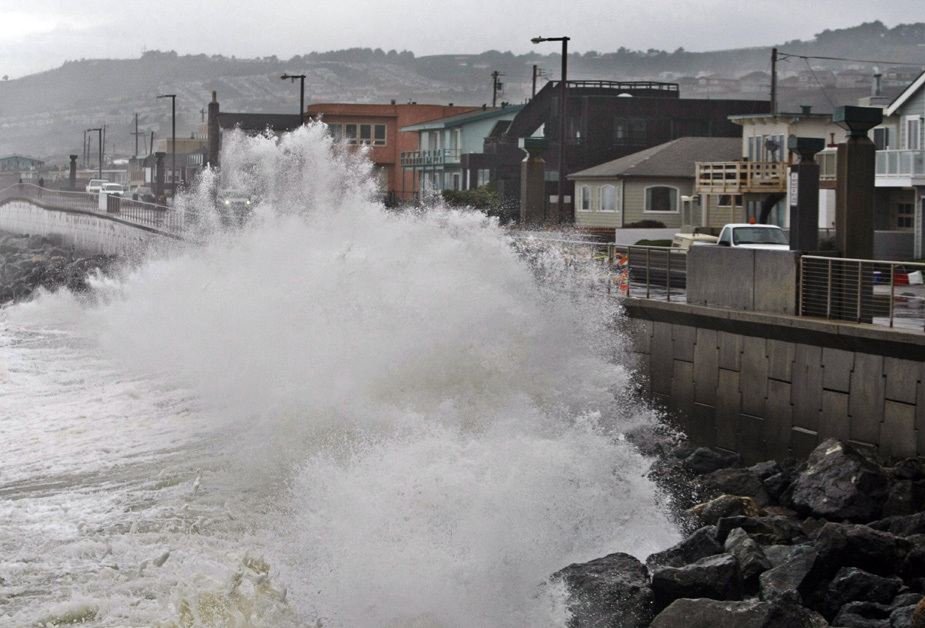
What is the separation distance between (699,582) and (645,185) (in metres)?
37.4

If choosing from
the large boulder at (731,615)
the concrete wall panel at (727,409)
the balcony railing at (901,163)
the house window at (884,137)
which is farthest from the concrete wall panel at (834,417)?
the house window at (884,137)

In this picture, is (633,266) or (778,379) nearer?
(778,379)

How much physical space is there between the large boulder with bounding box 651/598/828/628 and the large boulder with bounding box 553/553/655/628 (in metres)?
0.54

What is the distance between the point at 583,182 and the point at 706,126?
13.4 m

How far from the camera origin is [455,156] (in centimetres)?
6812

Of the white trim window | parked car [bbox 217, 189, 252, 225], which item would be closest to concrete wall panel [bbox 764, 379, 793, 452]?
Answer: the white trim window

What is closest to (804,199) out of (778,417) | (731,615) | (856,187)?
(856,187)

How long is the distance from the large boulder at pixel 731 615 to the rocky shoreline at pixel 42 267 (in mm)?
36741

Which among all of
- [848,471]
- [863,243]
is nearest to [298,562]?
[848,471]

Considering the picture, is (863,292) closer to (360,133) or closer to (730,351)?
(730,351)

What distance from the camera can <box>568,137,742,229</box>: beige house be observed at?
4603cm

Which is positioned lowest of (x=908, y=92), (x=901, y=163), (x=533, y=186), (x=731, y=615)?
(x=731, y=615)

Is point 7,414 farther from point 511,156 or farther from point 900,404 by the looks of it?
point 511,156

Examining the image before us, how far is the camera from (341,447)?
46.8 ft
